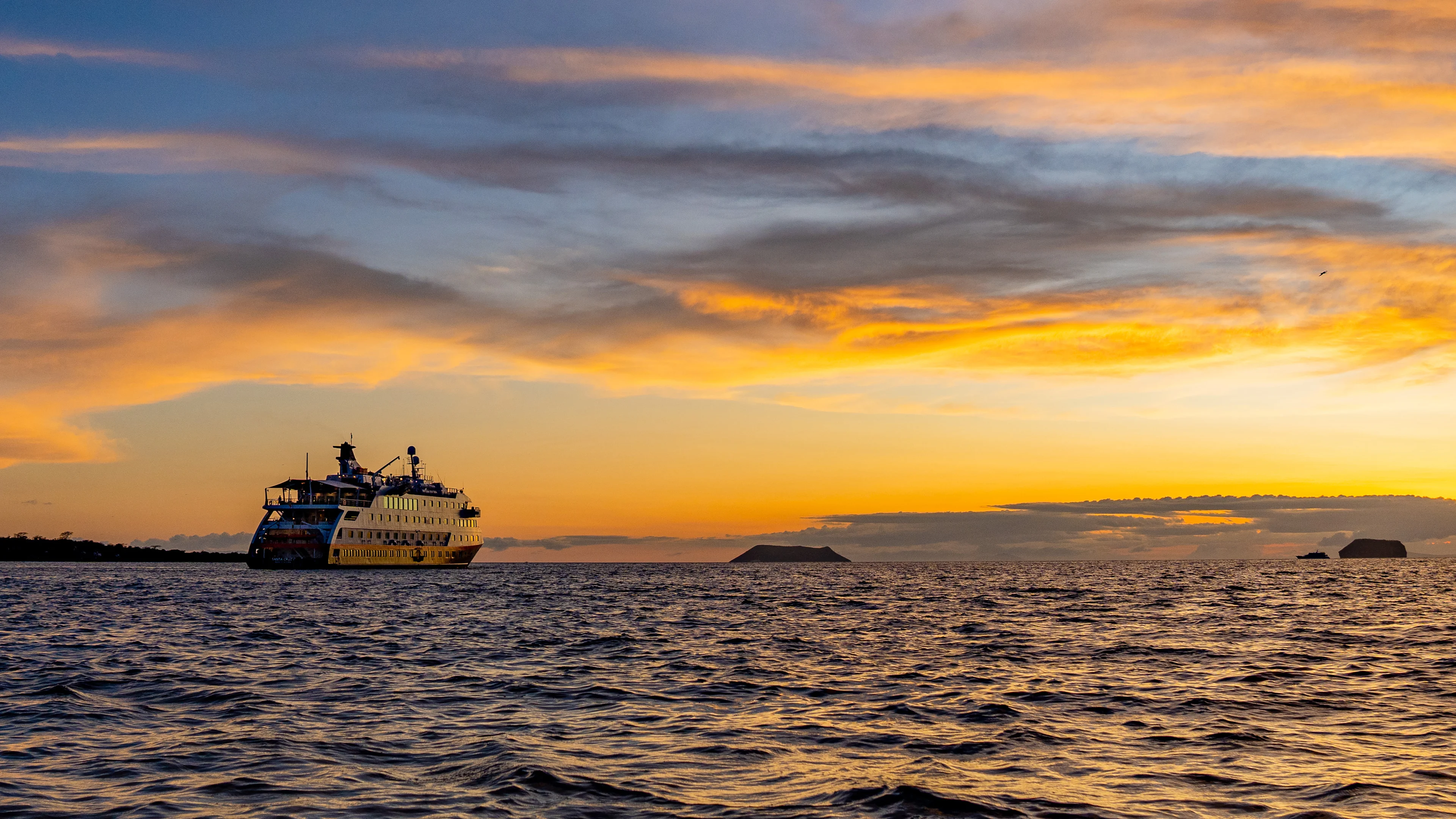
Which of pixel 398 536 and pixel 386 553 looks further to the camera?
pixel 398 536

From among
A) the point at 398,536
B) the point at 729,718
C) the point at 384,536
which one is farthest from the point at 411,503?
the point at 729,718

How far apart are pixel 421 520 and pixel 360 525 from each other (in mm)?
13511

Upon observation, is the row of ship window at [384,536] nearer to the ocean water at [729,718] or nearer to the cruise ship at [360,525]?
the cruise ship at [360,525]

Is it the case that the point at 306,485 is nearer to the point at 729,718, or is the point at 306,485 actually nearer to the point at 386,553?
the point at 386,553

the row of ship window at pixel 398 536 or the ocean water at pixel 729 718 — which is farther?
the row of ship window at pixel 398 536

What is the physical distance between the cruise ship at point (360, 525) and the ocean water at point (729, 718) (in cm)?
9540

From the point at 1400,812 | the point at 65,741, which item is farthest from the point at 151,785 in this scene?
the point at 1400,812

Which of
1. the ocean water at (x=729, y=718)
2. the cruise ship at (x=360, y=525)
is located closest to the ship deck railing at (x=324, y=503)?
the cruise ship at (x=360, y=525)

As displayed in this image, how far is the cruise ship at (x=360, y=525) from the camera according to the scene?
139m

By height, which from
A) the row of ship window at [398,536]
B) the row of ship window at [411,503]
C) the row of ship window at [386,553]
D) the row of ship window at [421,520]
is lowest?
the row of ship window at [386,553]

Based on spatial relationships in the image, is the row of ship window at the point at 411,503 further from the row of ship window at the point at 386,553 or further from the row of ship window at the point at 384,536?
the row of ship window at the point at 386,553

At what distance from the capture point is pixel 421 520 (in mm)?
155875

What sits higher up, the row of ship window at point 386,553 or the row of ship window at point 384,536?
the row of ship window at point 384,536

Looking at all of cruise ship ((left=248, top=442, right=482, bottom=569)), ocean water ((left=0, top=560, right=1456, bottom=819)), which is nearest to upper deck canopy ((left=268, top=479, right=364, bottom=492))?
cruise ship ((left=248, top=442, right=482, bottom=569))
